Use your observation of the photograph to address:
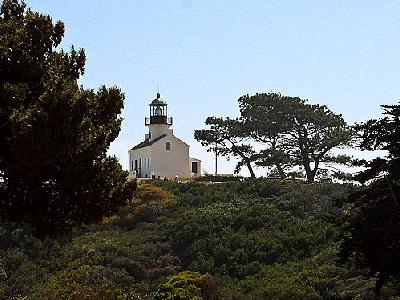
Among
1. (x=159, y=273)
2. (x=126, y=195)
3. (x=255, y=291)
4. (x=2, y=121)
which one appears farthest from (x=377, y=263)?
(x=159, y=273)

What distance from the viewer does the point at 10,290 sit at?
89.9 feet

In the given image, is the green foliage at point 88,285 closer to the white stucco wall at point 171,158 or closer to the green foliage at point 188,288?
the green foliage at point 188,288

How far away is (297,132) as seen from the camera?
50.4 meters

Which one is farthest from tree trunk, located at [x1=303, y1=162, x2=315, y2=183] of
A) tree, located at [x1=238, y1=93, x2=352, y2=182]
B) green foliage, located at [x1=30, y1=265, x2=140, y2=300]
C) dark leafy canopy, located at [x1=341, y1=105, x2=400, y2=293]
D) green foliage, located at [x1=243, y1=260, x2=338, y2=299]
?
dark leafy canopy, located at [x1=341, y1=105, x2=400, y2=293]

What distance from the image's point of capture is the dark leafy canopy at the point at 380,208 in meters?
13.2

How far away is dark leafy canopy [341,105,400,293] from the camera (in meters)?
13.2

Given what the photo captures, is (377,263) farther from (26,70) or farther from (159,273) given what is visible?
(159,273)

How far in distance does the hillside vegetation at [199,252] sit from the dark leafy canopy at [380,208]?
7.82m

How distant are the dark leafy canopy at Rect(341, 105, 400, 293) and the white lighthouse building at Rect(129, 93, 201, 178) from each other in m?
38.6

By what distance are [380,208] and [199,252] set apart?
60.2ft

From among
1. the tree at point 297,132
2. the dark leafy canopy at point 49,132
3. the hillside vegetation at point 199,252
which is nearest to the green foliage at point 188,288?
the hillside vegetation at point 199,252

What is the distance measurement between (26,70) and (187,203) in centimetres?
2716

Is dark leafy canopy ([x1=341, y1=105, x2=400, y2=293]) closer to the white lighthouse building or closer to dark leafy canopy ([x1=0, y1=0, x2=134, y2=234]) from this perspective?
dark leafy canopy ([x1=0, y1=0, x2=134, y2=234])

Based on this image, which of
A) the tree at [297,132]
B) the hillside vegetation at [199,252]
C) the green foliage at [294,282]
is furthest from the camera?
the tree at [297,132]
